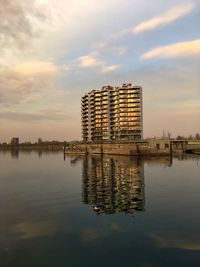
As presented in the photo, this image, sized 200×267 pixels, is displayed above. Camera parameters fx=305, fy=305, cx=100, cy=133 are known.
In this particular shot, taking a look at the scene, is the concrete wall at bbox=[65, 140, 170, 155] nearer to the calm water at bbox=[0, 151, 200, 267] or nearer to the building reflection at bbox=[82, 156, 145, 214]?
the building reflection at bbox=[82, 156, 145, 214]

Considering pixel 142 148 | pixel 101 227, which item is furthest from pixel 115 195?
pixel 142 148

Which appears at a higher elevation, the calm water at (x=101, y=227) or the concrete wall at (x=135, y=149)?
the concrete wall at (x=135, y=149)

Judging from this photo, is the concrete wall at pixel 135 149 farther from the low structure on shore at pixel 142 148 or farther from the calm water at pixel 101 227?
the calm water at pixel 101 227

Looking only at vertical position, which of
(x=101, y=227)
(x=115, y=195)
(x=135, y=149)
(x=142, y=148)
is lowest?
(x=101, y=227)

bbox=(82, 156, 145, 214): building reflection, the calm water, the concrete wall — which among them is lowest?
the calm water

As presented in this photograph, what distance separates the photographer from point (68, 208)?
33750mm

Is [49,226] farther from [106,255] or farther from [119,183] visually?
[119,183]

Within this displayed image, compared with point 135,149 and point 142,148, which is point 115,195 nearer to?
point 135,149

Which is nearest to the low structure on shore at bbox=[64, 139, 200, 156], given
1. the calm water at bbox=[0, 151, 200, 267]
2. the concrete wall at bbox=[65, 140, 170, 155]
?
the concrete wall at bbox=[65, 140, 170, 155]

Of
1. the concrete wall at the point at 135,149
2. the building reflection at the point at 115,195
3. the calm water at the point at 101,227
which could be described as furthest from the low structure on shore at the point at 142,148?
the calm water at the point at 101,227

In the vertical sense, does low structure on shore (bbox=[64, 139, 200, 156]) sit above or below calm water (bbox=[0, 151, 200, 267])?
above

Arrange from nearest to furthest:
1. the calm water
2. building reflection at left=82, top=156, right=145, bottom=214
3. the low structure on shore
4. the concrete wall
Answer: the calm water → building reflection at left=82, top=156, right=145, bottom=214 → the concrete wall → the low structure on shore

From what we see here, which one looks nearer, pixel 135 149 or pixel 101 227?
pixel 101 227

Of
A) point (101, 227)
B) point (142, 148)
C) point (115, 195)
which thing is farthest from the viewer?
point (142, 148)
